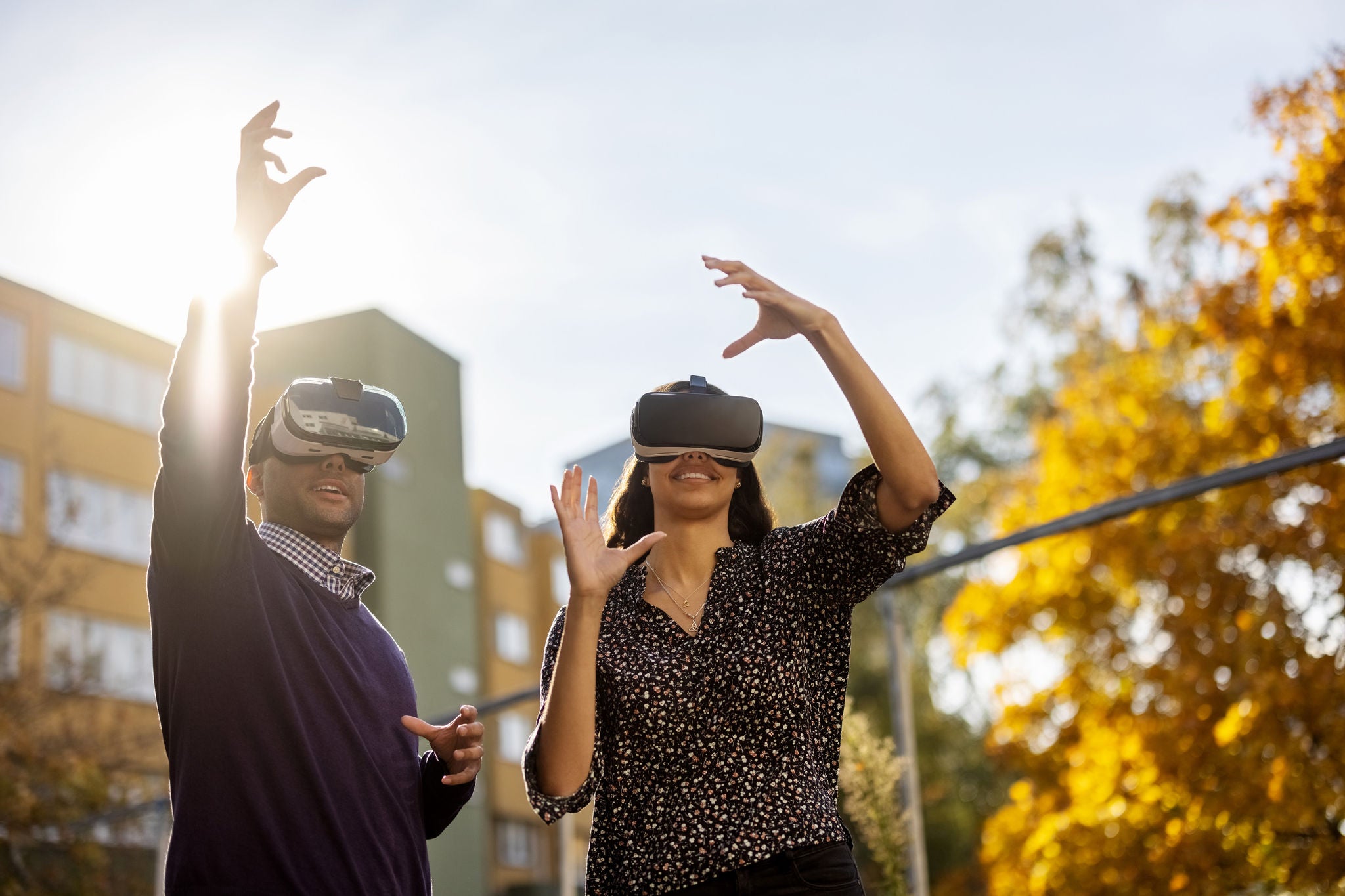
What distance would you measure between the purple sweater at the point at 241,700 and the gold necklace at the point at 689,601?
583 mm

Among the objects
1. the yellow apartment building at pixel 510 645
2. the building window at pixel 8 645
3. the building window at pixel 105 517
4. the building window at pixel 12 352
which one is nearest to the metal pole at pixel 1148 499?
the building window at pixel 8 645

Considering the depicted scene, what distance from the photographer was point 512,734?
77.9 feet

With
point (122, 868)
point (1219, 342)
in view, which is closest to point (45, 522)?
→ point (122, 868)

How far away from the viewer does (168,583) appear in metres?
2.24

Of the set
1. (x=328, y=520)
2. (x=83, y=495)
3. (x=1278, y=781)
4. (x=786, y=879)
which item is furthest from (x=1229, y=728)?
(x=83, y=495)

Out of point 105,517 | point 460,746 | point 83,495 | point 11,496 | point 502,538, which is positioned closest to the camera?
point 460,746

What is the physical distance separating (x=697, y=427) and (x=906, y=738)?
3.63 metres

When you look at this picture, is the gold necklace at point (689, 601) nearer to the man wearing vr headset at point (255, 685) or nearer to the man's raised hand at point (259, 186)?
the man wearing vr headset at point (255, 685)

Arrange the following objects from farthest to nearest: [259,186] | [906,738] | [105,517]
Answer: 1. [105,517]
2. [906,738]
3. [259,186]

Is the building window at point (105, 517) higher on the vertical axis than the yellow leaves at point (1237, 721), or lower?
higher

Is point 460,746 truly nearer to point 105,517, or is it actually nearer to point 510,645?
point 105,517

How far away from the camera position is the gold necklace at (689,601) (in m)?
2.57

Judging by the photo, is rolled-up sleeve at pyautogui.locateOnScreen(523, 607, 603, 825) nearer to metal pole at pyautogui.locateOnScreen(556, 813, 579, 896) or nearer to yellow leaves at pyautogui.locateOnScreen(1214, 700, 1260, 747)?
metal pole at pyautogui.locateOnScreen(556, 813, 579, 896)

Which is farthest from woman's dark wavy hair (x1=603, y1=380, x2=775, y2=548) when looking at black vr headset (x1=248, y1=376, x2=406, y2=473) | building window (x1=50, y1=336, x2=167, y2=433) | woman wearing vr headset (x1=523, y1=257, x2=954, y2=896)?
building window (x1=50, y1=336, x2=167, y2=433)
